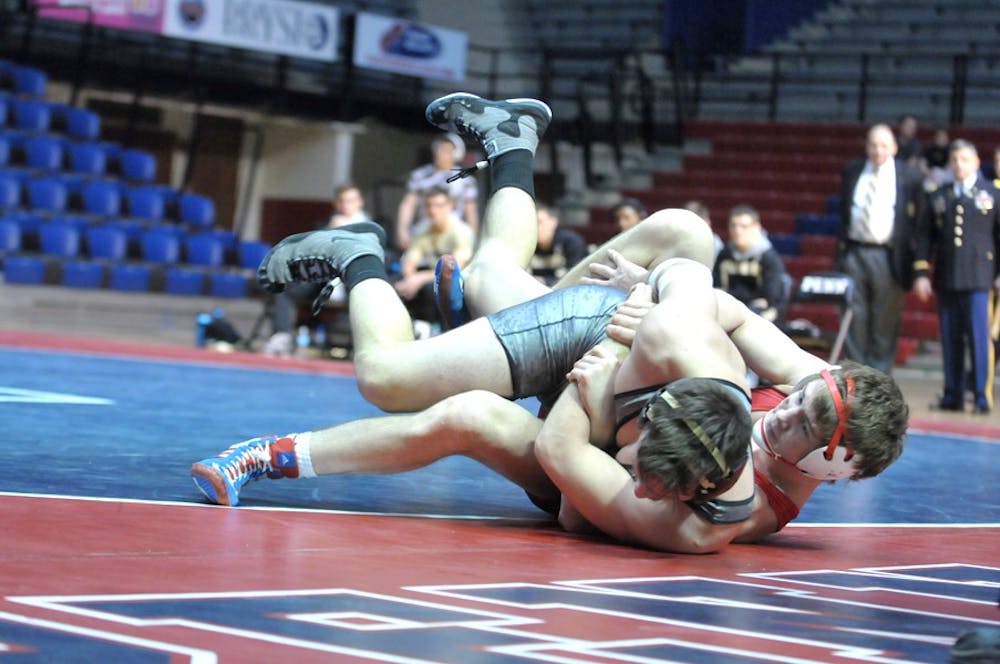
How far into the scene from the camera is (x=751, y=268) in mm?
9141

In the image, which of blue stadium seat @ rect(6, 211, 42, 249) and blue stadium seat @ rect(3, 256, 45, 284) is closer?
blue stadium seat @ rect(3, 256, 45, 284)

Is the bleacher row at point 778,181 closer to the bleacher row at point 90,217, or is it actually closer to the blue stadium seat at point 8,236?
the bleacher row at point 90,217

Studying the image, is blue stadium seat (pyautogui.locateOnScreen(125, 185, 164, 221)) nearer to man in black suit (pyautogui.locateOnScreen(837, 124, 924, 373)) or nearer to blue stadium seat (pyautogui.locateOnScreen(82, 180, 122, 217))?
blue stadium seat (pyautogui.locateOnScreen(82, 180, 122, 217))

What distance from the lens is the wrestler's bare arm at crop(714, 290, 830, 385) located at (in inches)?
135

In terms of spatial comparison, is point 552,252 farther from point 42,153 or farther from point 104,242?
point 42,153

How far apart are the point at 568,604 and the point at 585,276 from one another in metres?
1.51

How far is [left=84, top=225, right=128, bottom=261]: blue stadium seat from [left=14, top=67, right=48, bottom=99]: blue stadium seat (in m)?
1.35

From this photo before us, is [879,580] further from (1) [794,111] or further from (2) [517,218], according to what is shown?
(1) [794,111]

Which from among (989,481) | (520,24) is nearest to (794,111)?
(520,24)

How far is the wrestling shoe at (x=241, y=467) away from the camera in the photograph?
135 inches

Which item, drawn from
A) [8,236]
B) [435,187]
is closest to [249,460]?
[435,187]

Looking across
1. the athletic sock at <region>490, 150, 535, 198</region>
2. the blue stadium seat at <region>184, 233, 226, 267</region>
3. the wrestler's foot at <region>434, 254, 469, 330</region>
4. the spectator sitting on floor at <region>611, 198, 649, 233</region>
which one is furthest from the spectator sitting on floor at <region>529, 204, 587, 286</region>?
the wrestler's foot at <region>434, 254, 469, 330</region>

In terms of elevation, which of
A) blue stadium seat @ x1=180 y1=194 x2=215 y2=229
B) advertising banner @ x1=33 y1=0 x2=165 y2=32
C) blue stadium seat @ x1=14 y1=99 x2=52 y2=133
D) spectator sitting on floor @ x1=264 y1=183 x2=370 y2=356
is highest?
advertising banner @ x1=33 y1=0 x2=165 y2=32

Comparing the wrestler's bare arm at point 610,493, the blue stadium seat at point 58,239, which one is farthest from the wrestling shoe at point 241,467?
the blue stadium seat at point 58,239
